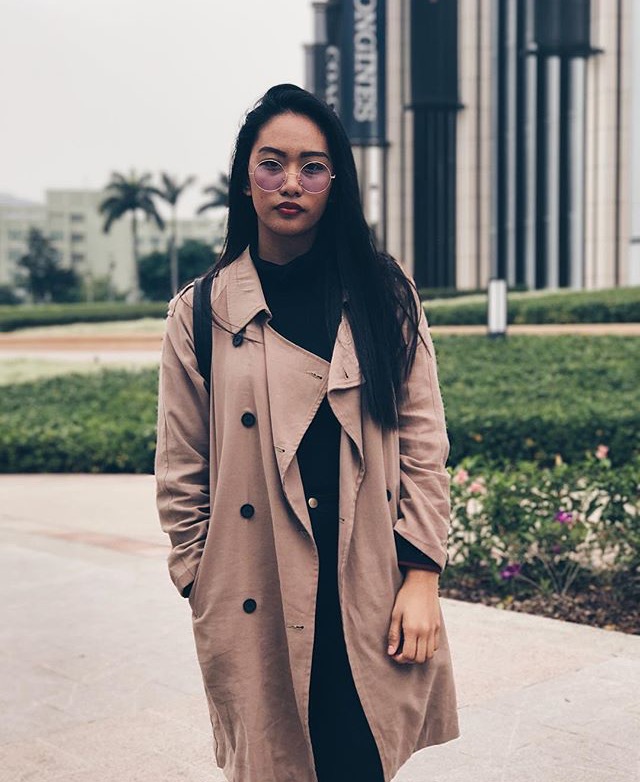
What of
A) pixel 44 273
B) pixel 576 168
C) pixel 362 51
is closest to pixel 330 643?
pixel 362 51

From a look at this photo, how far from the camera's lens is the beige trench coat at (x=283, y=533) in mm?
2148

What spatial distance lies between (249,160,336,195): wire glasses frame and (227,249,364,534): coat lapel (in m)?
0.23

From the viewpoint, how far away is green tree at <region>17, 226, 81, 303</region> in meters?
82.1

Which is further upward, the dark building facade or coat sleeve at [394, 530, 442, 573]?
the dark building facade

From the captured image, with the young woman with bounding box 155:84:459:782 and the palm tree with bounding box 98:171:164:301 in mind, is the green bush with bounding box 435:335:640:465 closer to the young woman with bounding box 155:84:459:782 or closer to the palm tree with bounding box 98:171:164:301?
the young woman with bounding box 155:84:459:782

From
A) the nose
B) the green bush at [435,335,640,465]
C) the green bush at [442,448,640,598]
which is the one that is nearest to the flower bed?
the green bush at [442,448,640,598]

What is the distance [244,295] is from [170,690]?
7.70ft

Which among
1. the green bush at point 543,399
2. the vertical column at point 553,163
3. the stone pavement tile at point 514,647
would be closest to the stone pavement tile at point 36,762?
the stone pavement tile at point 514,647

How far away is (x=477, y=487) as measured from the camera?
5520 millimetres

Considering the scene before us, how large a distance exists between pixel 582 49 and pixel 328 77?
1081cm

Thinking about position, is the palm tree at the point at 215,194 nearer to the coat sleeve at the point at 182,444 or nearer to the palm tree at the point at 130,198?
the palm tree at the point at 130,198

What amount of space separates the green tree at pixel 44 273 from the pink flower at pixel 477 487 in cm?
7915

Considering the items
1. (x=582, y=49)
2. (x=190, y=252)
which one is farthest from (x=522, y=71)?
(x=190, y=252)

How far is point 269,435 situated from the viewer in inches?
85.1
